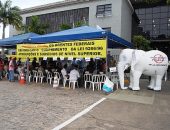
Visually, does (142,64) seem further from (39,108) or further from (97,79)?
(39,108)

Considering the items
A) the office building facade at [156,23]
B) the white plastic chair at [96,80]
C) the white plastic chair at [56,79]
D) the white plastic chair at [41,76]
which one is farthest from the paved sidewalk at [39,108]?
the office building facade at [156,23]

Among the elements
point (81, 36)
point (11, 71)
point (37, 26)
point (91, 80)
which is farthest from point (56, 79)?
point (37, 26)

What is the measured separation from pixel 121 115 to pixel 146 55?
5.99 metres

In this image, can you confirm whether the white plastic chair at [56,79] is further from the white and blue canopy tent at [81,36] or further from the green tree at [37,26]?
the green tree at [37,26]

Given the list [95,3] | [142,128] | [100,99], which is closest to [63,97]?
[100,99]

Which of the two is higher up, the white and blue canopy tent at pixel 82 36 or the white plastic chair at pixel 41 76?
the white and blue canopy tent at pixel 82 36

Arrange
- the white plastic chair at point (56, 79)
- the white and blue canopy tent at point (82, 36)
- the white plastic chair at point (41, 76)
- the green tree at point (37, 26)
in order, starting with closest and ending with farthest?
the white and blue canopy tent at point (82, 36) → the white plastic chair at point (56, 79) → the white plastic chair at point (41, 76) → the green tree at point (37, 26)

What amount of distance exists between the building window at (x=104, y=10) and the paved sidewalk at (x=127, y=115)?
2063 centimetres

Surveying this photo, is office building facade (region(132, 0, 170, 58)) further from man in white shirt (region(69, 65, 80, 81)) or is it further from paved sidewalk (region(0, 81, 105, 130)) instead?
paved sidewalk (region(0, 81, 105, 130))

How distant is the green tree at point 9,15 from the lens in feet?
127

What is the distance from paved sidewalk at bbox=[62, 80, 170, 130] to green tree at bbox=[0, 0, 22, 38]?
1191 inches

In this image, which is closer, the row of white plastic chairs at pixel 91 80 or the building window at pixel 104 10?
the row of white plastic chairs at pixel 91 80

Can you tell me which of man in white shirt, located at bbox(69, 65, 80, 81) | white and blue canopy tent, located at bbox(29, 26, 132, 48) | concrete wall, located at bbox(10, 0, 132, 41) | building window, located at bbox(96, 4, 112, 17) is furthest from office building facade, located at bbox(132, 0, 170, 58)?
man in white shirt, located at bbox(69, 65, 80, 81)

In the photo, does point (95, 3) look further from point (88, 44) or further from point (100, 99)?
point (100, 99)
